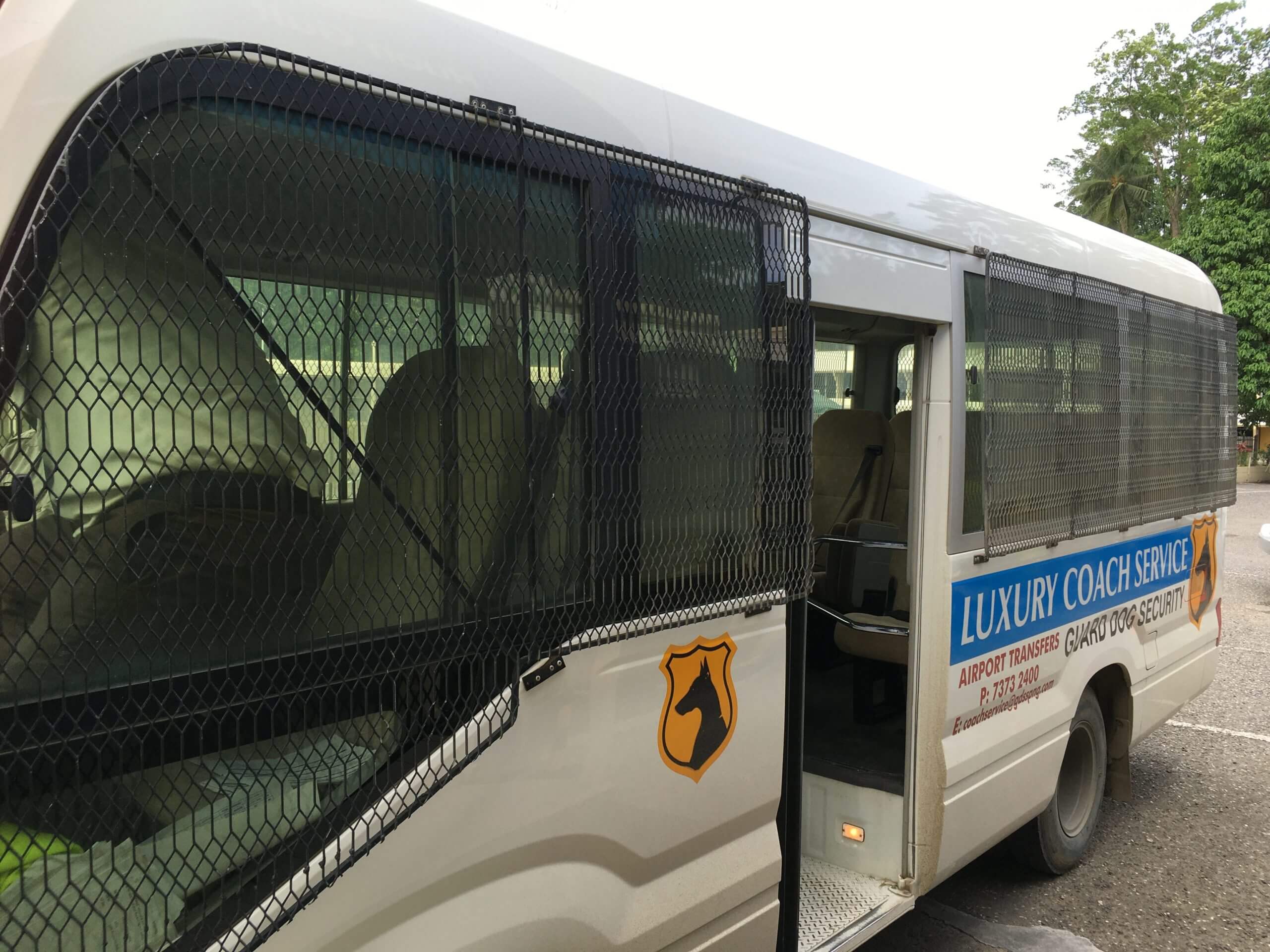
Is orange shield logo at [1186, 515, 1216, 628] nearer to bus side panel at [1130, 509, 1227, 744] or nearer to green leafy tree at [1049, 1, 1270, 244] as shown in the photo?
bus side panel at [1130, 509, 1227, 744]

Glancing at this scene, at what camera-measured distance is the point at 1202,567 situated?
5367 mm

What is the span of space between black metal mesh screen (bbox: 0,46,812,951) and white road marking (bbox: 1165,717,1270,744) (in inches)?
227

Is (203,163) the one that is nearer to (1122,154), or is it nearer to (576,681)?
(576,681)

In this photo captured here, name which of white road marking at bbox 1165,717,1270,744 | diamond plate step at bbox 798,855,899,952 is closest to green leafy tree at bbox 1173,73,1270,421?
white road marking at bbox 1165,717,1270,744

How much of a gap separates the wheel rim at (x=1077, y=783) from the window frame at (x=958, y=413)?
1.78 meters

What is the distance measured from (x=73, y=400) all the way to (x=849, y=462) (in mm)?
4118

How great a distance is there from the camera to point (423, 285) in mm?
1689

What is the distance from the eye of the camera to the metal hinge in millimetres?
1888

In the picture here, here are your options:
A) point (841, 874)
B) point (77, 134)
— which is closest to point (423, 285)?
point (77, 134)

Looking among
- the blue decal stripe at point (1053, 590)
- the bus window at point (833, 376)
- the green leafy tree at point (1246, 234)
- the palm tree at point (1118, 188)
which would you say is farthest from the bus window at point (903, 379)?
the palm tree at point (1118, 188)

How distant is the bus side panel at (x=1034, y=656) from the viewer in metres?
3.38

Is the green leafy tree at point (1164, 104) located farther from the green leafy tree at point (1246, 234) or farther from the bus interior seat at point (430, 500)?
the bus interior seat at point (430, 500)

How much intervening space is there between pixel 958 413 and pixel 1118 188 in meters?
36.8

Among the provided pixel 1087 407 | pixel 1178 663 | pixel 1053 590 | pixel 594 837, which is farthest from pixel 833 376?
pixel 594 837
